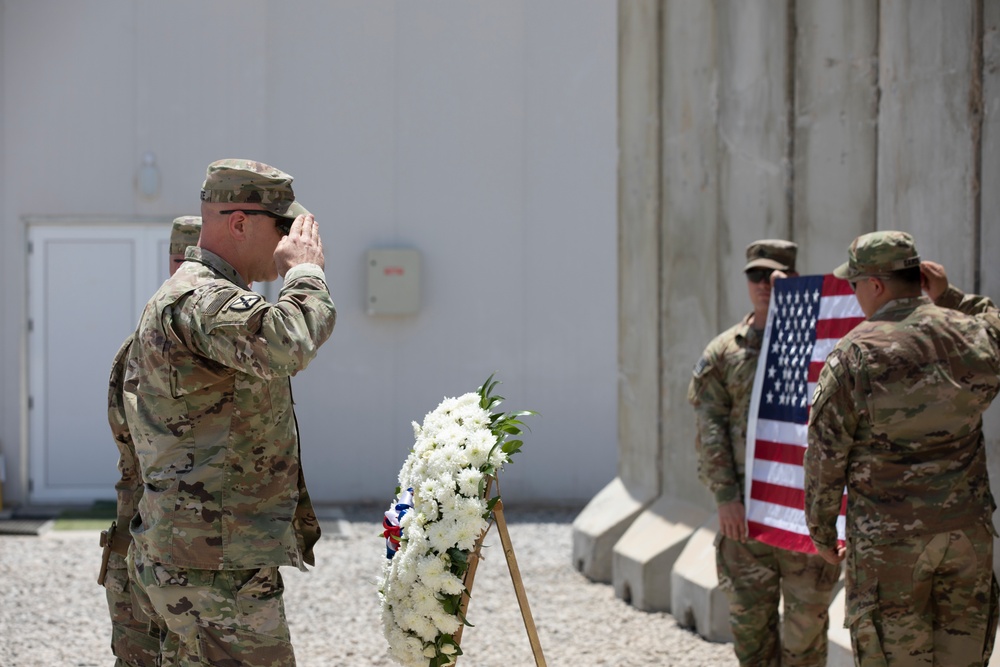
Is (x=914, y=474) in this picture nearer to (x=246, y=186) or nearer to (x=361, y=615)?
(x=246, y=186)

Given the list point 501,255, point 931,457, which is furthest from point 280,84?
point 931,457

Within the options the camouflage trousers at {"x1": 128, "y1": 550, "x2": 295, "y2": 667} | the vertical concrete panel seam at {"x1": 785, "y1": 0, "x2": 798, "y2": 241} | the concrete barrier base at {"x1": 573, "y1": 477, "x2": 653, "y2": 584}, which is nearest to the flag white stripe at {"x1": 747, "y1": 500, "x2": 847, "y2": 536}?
the vertical concrete panel seam at {"x1": 785, "y1": 0, "x2": 798, "y2": 241}

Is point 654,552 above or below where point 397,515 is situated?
below

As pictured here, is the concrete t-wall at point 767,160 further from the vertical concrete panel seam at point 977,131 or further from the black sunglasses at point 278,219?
the black sunglasses at point 278,219

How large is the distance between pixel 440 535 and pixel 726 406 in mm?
2528

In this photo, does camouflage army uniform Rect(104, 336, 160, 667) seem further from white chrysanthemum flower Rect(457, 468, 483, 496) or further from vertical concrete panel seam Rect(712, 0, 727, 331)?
→ vertical concrete panel seam Rect(712, 0, 727, 331)

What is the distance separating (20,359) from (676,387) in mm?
7205

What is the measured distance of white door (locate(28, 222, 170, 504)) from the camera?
12453 mm

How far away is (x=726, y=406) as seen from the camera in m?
6.09

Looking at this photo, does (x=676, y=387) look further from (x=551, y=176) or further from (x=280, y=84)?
(x=280, y=84)

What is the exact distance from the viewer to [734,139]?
24.4 feet

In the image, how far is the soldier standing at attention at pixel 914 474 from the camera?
14.1ft

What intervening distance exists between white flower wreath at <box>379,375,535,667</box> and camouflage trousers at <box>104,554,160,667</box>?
109 cm

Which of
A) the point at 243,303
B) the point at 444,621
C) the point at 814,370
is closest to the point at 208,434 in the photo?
the point at 243,303
